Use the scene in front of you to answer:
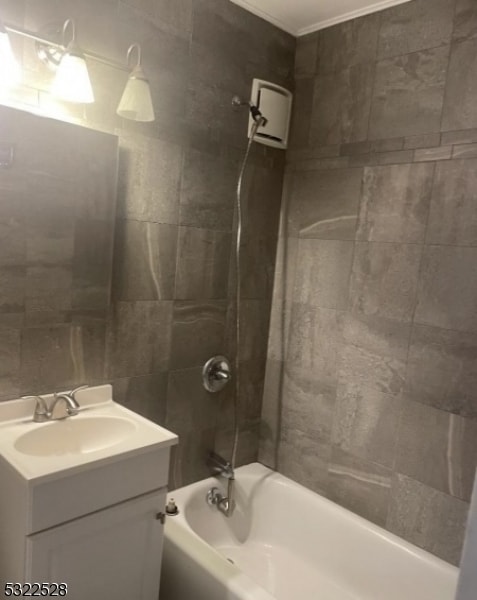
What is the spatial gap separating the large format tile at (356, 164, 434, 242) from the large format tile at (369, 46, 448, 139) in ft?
0.52

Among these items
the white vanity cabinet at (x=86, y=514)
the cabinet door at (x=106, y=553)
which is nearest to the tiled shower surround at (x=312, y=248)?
the white vanity cabinet at (x=86, y=514)

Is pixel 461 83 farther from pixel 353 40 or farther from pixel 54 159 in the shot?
pixel 54 159

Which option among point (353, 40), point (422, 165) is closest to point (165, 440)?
point (422, 165)

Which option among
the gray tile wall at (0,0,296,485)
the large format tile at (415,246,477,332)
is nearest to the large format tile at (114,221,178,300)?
the gray tile wall at (0,0,296,485)

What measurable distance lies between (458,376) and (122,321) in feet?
4.31

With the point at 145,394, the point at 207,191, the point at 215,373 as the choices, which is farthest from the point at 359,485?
the point at 207,191

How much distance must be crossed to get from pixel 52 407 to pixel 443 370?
146 cm

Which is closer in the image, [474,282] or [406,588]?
[474,282]

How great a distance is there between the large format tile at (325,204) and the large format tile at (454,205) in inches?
13.8

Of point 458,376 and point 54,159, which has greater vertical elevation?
point 54,159

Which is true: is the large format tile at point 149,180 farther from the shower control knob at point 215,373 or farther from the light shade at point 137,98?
the shower control knob at point 215,373

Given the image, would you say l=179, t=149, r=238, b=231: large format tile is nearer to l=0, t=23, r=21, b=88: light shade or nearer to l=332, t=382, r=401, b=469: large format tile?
l=0, t=23, r=21, b=88: light shade

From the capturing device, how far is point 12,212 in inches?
57.4

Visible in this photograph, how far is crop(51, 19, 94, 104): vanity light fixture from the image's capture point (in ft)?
4.66
